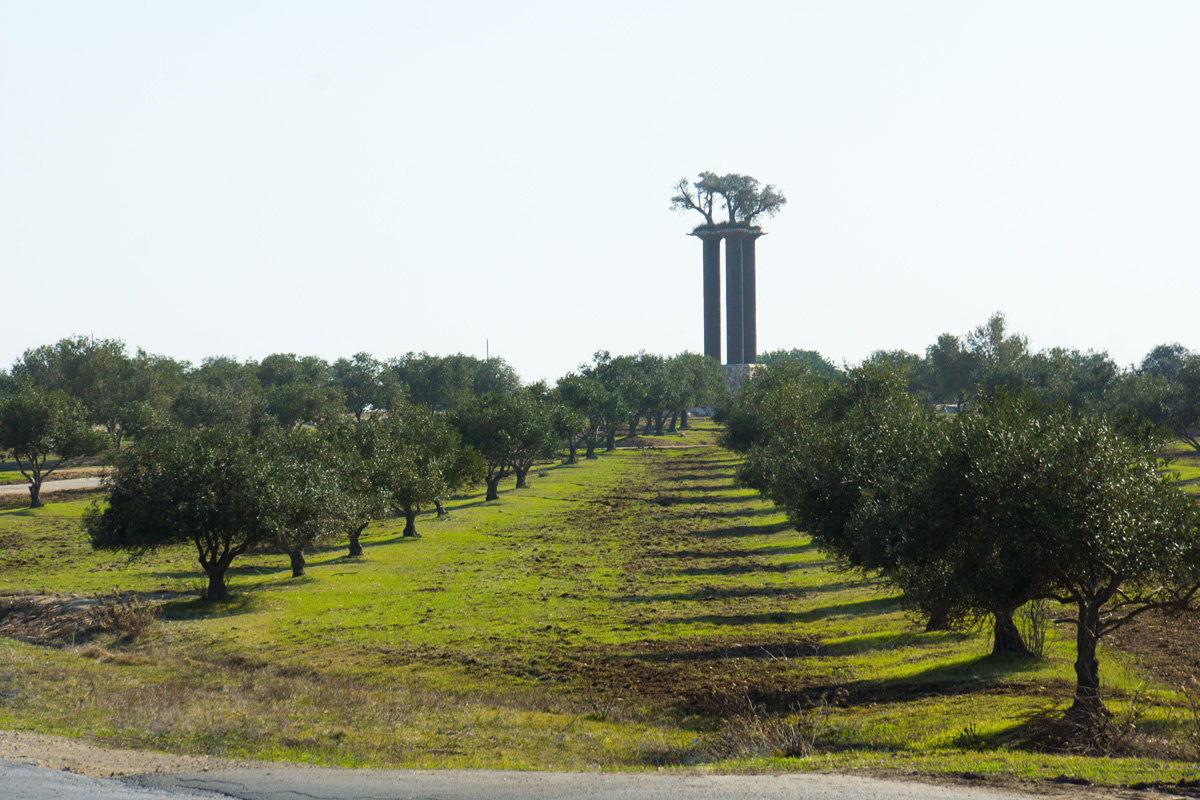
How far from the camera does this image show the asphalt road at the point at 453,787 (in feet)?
58.0

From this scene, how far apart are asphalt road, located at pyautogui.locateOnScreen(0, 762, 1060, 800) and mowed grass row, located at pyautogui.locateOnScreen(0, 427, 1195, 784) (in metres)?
2.09

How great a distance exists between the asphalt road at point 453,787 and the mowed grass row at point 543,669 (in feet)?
6.86

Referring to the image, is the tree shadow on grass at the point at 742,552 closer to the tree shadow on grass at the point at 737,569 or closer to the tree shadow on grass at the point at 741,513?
the tree shadow on grass at the point at 737,569

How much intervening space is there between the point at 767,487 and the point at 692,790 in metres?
55.3

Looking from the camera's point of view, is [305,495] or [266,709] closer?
[266,709]

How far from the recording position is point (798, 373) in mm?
131750

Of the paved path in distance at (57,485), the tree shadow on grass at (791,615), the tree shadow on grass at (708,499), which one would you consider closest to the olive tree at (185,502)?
the tree shadow on grass at (791,615)

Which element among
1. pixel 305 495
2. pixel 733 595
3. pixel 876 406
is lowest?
pixel 733 595

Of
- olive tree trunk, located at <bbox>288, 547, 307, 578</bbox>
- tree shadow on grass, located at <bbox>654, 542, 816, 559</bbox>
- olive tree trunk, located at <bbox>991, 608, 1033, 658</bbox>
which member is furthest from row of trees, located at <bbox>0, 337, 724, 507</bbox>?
olive tree trunk, located at <bbox>991, 608, 1033, 658</bbox>

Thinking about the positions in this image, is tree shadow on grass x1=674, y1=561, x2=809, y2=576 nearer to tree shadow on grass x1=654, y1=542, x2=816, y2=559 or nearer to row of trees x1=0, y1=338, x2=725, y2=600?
tree shadow on grass x1=654, y1=542, x2=816, y2=559

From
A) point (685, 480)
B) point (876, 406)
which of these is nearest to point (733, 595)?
point (876, 406)

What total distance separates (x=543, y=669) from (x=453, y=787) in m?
16.6

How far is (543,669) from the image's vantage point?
35.4m

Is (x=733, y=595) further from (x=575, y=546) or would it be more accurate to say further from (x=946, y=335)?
(x=946, y=335)
